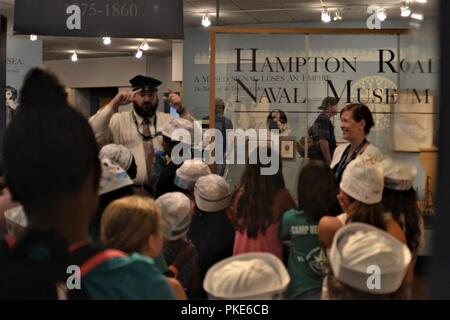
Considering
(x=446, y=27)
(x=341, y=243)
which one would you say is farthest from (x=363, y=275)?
(x=446, y=27)

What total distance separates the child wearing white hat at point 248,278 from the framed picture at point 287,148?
0.68 meters

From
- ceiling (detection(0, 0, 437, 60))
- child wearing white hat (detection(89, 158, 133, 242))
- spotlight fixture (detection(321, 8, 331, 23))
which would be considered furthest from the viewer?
spotlight fixture (detection(321, 8, 331, 23))

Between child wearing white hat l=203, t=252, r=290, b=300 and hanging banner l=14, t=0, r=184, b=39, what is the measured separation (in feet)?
2.40

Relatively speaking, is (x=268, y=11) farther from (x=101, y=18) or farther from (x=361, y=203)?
(x=361, y=203)

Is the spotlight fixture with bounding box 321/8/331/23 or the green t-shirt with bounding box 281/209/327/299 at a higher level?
the spotlight fixture with bounding box 321/8/331/23

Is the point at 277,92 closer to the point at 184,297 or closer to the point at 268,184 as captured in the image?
the point at 268,184

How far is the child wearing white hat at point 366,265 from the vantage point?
1.57 m

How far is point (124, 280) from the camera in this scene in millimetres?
1267

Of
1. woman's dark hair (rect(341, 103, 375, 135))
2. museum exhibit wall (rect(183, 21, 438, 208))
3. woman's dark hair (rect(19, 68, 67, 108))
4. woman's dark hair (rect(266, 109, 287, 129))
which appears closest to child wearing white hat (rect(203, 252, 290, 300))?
woman's dark hair (rect(19, 68, 67, 108))

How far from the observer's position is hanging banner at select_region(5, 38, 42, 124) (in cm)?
151

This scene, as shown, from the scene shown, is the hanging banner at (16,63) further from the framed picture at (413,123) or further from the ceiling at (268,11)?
the ceiling at (268,11)

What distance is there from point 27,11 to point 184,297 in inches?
34.8

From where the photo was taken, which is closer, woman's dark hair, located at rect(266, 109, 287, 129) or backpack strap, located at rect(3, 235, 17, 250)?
backpack strap, located at rect(3, 235, 17, 250)

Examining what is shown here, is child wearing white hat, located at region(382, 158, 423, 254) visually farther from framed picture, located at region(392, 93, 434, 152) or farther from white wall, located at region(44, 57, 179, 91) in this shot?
white wall, located at region(44, 57, 179, 91)
